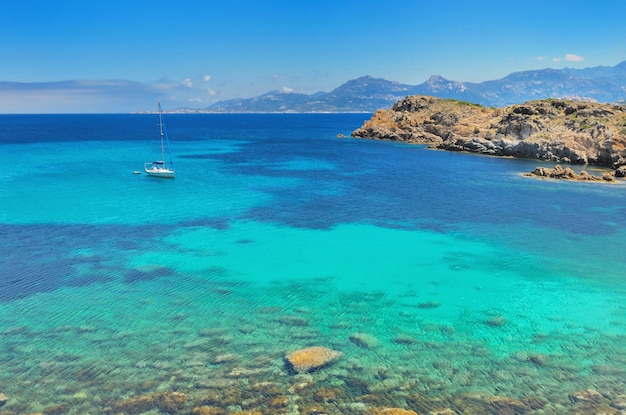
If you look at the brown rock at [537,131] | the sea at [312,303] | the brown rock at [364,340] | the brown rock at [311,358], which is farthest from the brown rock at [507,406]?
the brown rock at [537,131]

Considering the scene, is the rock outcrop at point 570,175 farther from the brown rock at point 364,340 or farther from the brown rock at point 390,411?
the brown rock at point 390,411

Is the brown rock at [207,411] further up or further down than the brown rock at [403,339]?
further up

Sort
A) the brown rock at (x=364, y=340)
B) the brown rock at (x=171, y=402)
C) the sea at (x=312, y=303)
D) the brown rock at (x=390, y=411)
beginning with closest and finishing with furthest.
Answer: the brown rock at (x=390, y=411) < the brown rock at (x=171, y=402) < the sea at (x=312, y=303) < the brown rock at (x=364, y=340)

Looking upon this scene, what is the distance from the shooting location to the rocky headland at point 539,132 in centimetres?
7062

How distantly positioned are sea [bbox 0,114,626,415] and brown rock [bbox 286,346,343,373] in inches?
7.4

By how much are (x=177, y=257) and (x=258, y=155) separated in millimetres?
64337

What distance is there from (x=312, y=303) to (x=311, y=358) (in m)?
5.67

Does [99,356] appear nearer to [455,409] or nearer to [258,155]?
[455,409]

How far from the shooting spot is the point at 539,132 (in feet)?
262

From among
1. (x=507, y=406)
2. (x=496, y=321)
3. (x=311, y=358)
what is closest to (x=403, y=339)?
(x=311, y=358)

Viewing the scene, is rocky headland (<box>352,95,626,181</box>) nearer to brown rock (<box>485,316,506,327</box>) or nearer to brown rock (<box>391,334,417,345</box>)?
brown rock (<box>485,316,506,327</box>)

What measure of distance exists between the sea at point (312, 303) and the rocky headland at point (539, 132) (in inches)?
1098

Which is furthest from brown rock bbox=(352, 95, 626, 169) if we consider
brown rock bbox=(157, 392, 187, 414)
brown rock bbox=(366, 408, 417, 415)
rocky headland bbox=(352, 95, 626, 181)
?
brown rock bbox=(157, 392, 187, 414)

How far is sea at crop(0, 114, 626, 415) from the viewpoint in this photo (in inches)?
607
